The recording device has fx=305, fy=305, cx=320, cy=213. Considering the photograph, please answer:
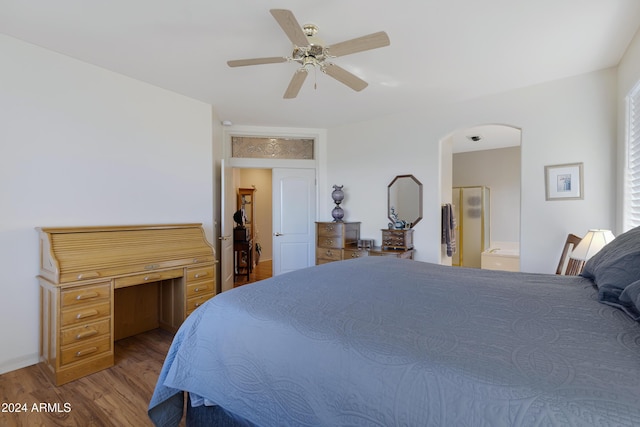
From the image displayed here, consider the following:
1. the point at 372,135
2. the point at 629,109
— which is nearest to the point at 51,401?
the point at 372,135

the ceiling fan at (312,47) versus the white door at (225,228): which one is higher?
the ceiling fan at (312,47)

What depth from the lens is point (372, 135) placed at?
441 centimetres

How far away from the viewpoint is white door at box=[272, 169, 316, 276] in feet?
15.6

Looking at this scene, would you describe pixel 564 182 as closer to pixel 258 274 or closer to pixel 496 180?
pixel 496 180

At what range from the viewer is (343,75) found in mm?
2361

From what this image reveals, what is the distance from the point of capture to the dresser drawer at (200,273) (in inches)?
116

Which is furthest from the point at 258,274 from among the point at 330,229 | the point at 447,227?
the point at 447,227

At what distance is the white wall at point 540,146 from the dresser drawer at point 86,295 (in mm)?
3374

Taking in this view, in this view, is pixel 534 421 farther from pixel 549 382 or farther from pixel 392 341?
pixel 392 341

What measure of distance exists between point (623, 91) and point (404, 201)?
229cm

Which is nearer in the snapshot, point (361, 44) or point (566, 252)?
point (361, 44)

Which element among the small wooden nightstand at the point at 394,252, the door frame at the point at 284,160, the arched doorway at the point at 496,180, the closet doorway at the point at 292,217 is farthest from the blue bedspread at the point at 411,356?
the arched doorway at the point at 496,180

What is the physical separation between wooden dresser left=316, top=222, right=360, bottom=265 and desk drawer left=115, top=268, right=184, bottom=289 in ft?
6.67

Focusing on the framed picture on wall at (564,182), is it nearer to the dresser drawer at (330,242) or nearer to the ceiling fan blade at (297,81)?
the dresser drawer at (330,242)
